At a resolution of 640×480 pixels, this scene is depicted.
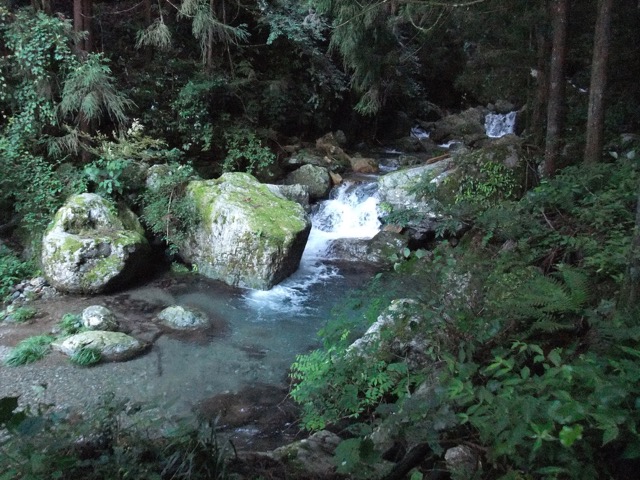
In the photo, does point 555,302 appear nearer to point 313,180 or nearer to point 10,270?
point 10,270

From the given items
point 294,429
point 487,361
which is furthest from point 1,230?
point 487,361

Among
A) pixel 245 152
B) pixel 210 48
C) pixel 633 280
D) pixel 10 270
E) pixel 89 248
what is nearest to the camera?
pixel 633 280

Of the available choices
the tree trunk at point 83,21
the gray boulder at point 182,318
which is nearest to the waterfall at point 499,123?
the tree trunk at point 83,21

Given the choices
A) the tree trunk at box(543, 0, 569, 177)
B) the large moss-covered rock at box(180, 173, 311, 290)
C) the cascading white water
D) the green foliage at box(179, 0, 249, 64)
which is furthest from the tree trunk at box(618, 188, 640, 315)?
the green foliage at box(179, 0, 249, 64)

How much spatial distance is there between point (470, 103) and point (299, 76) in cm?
1182

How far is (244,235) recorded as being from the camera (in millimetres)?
7871

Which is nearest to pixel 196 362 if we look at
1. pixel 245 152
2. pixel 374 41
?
pixel 245 152

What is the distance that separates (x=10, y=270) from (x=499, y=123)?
17.0 metres

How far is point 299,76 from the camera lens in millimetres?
13523

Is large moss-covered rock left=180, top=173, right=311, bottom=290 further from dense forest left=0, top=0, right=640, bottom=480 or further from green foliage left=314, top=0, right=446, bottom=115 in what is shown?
green foliage left=314, top=0, right=446, bottom=115

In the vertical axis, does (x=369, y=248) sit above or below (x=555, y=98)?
below

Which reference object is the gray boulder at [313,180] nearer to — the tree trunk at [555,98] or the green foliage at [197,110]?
the green foliage at [197,110]

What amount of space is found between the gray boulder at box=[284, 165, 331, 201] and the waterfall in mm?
8697

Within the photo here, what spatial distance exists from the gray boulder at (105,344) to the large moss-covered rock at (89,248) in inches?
70.3
